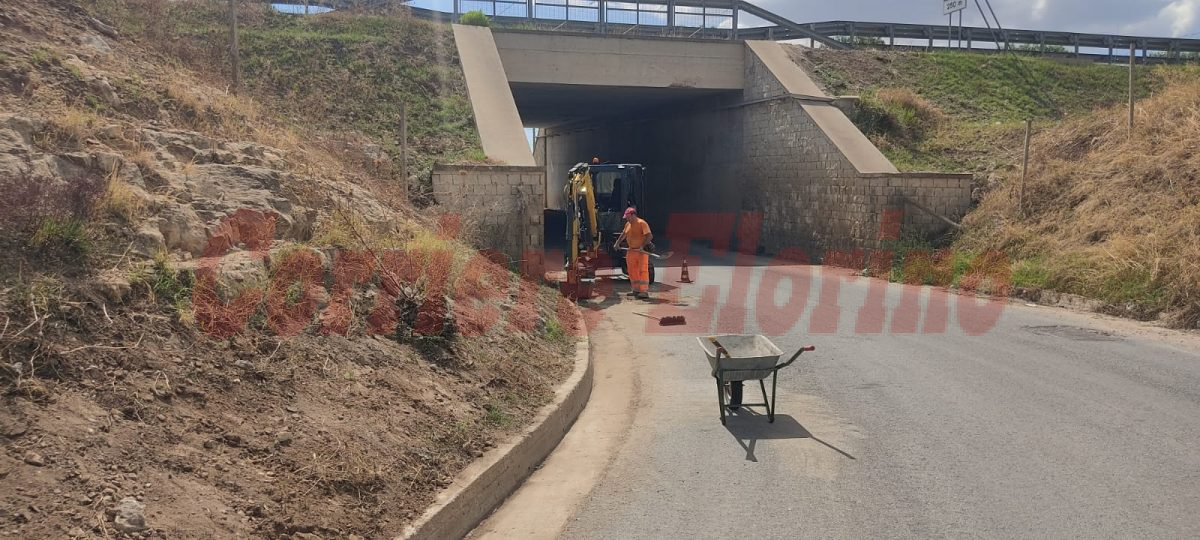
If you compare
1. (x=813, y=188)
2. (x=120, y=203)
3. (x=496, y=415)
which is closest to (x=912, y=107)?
(x=813, y=188)

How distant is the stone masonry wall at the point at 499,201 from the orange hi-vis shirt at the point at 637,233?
2861 mm

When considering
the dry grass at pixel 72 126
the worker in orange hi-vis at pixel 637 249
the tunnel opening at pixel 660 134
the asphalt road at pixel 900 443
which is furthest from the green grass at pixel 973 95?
the dry grass at pixel 72 126

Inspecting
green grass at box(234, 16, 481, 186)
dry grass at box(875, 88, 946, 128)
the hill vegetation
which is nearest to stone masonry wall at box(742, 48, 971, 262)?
the hill vegetation

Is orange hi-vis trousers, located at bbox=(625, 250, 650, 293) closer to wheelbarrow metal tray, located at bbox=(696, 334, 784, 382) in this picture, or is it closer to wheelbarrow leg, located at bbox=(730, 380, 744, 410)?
wheelbarrow metal tray, located at bbox=(696, 334, 784, 382)

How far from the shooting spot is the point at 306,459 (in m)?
4.43

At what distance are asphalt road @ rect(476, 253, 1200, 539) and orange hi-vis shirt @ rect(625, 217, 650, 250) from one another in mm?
2803

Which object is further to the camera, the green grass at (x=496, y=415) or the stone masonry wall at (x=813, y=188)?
the stone masonry wall at (x=813, y=188)

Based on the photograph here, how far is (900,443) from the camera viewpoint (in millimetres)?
6332

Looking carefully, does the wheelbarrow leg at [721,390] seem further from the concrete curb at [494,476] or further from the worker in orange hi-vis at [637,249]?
the worker in orange hi-vis at [637,249]

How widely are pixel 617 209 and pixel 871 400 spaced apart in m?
10.5

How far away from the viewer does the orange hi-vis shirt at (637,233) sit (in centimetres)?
1369

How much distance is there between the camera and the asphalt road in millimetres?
4910

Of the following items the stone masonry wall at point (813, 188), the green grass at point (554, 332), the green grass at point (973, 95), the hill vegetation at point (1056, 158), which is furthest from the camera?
the green grass at point (973, 95)

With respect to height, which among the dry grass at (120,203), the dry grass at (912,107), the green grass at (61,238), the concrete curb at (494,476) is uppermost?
the dry grass at (912,107)
